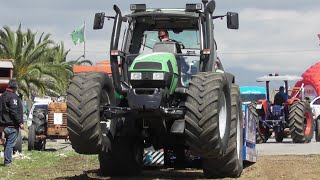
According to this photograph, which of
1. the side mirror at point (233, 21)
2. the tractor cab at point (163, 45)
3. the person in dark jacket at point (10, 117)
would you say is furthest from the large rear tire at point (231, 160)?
the person in dark jacket at point (10, 117)

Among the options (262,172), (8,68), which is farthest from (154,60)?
(8,68)

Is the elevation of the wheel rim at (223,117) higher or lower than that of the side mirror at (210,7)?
lower

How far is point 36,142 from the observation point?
19.6 metres

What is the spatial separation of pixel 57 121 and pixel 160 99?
11246mm

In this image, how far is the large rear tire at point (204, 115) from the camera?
9172mm

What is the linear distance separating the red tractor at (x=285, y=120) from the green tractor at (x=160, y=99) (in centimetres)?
1112

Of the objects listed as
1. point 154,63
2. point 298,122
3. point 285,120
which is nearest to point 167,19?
point 154,63

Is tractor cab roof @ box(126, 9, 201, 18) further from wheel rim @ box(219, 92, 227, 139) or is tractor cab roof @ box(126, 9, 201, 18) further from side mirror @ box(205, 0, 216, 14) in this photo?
wheel rim @ box(219, 92, 227, 139)

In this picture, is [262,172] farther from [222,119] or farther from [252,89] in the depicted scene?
[252,89]

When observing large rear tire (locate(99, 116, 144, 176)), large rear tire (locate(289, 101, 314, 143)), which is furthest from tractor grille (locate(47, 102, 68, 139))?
large rear tire (locate(99, 116, 144, 176))

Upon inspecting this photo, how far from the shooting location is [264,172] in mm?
11812

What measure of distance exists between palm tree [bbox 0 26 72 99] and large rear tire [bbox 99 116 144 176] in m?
22.7

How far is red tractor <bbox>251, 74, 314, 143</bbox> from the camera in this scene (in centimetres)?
2231

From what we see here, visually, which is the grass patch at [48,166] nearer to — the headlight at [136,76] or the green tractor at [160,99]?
the green tractor at [160,99]
